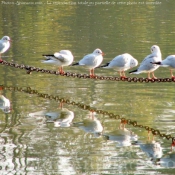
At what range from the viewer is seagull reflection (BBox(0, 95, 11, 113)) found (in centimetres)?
1505

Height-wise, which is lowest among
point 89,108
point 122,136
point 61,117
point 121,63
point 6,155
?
point 6,155

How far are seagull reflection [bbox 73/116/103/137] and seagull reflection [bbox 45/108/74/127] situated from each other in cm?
28

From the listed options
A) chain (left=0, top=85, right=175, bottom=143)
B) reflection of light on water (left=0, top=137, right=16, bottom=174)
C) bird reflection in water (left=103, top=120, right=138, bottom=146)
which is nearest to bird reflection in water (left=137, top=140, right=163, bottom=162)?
bird reflection in water (left=103, top=120, right=138, bottom=146)

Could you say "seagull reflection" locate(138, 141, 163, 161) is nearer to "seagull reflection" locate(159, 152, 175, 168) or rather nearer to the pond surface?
the pond surface

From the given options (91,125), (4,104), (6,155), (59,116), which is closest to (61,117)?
(59,116)

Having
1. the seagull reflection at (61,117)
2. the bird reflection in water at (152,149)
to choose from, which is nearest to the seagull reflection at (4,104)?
the seagull reflection at (61,117)

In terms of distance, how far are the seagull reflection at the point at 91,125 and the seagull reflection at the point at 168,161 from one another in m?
1.86

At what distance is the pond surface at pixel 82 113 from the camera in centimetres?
1127

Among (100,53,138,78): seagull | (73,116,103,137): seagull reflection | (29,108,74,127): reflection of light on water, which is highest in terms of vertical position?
(100,53,138,78): seagull

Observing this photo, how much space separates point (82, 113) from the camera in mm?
14719

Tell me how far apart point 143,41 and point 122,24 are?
19.1ft

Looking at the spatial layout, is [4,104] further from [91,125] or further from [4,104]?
[91,125]

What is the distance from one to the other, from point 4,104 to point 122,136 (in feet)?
13.0

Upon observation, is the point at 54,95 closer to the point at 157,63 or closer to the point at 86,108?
the point at 86,108
